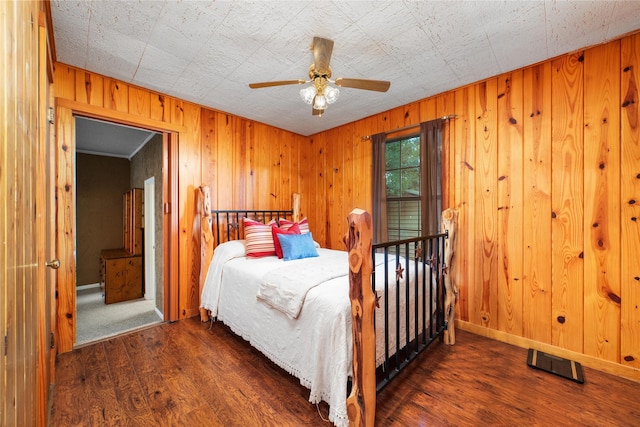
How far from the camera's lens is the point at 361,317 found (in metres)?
1.40

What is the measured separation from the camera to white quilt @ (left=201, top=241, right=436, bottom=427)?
151 centimetres

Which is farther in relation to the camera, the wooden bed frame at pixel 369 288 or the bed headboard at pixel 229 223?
the bed headboard at pixel 229 223

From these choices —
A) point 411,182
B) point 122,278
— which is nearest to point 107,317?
point 122,278

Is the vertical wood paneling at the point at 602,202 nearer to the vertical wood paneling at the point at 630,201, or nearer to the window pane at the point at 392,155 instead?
the vertical wood paneling at the point at 630,201

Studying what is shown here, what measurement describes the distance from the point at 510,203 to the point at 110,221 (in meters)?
6.23

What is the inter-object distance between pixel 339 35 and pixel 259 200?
241 cm

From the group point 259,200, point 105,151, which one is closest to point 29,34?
point 259,200

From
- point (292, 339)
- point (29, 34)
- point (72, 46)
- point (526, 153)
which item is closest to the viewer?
point (29, 34)

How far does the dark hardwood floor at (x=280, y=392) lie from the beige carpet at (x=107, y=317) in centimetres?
42

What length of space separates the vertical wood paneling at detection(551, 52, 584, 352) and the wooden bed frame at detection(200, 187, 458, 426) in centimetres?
81

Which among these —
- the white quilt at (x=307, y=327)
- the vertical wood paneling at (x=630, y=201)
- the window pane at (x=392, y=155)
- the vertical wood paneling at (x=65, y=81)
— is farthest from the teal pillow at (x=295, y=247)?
the vertical wood paneling at (x=630, y=201)

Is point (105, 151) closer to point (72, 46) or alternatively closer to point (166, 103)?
point (166, 103)

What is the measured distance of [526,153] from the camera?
2412 millimetres

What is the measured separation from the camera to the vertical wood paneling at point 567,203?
85.2 inches
